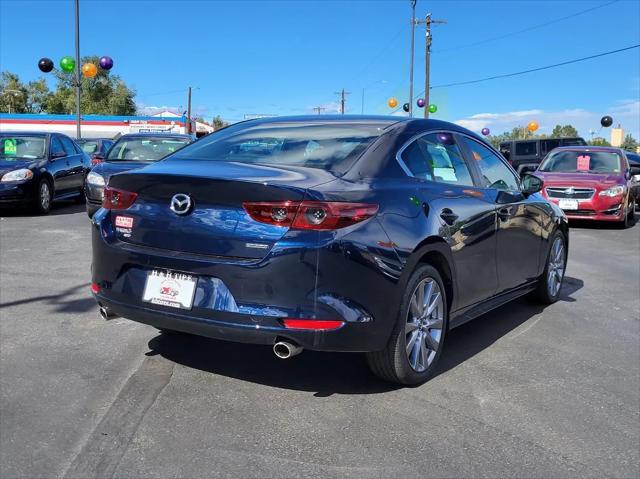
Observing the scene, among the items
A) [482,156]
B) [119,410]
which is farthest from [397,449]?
[482,156]

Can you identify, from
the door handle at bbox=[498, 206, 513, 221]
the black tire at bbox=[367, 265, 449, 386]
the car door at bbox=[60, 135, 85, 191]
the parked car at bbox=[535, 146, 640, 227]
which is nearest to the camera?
the black tire at bbox=[367, 265, 449, 386]

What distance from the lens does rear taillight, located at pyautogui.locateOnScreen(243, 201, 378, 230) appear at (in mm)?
3201

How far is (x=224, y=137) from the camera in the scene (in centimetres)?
447

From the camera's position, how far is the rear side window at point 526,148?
A: 24.4 meters

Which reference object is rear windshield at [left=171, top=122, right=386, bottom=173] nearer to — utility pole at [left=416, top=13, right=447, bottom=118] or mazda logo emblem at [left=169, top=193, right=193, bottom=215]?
mazda logo emblem at [left=169, top=193, right=193, bottom=215]

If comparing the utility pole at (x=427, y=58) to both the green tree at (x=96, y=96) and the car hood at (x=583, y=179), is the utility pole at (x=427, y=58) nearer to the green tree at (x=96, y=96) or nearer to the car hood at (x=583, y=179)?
the car hood at (x=583, y=179)

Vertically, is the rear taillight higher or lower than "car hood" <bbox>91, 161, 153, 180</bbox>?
lower

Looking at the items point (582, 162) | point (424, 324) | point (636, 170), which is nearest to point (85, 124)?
point (636, 170)

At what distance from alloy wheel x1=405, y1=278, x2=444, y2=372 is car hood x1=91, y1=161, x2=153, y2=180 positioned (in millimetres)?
7509

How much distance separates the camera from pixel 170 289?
341cm

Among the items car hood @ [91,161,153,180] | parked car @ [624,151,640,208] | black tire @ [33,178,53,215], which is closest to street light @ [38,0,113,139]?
black tire @ [33,178,53,215]

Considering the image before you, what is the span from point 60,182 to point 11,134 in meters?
1.33

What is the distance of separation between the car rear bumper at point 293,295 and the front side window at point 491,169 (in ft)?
5.96

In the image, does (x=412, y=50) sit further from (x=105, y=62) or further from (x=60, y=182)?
(x=60, y=182)
